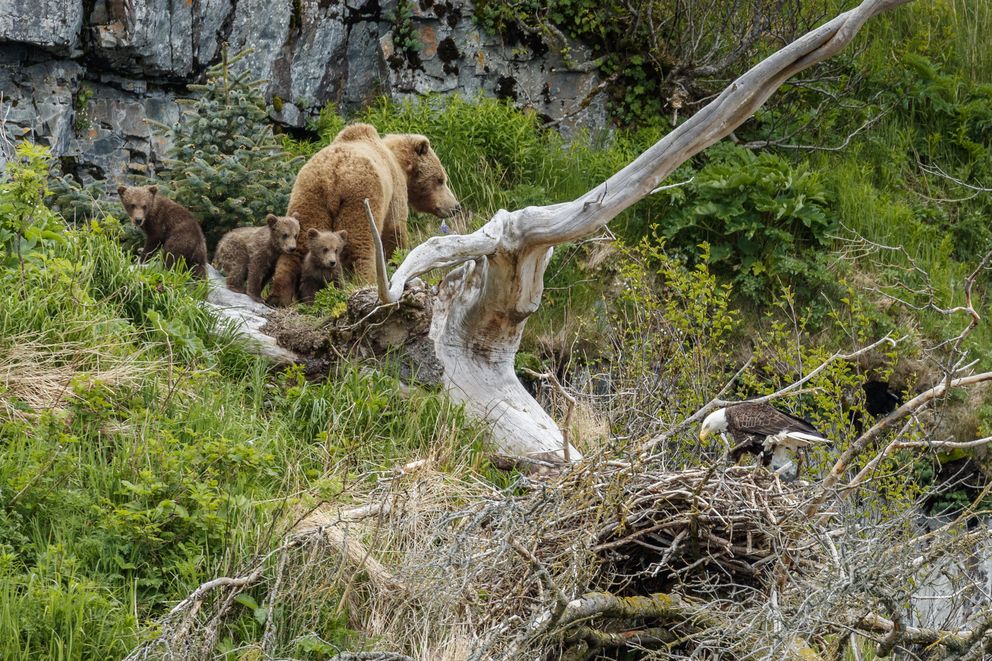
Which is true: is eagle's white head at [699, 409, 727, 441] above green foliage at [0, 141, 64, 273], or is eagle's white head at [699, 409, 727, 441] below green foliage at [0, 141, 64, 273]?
below

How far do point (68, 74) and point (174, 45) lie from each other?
1.02 meters

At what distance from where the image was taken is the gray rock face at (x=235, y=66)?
10.0 metres

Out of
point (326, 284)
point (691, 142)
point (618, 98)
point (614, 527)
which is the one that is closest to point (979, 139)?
point (618, 98)

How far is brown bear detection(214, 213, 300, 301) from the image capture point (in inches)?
322

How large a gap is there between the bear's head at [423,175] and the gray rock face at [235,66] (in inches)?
88.9

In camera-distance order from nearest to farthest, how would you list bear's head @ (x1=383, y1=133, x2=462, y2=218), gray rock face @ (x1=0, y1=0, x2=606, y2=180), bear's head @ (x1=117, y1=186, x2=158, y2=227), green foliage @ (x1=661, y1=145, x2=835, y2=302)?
bear's head @ (x1=117, y1=186, x2=158, y2=227)
bear's head @ (x1=383, y1=133, x2=462, y2=218)
gray rock face @ (x1=0, y1=0, x2=606, y2=180)
green foliage @ (x1=661, y1=145, x2=835, y2=302)

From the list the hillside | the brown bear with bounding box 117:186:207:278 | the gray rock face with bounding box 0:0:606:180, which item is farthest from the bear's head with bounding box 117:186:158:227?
the gray rock face with bounding box 0:0:606:180

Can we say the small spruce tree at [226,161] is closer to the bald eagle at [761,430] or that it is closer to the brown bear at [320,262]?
the brown bear at [320,262]

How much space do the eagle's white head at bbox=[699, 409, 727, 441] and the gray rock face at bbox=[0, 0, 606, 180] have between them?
5.90 m

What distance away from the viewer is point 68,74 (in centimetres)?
1020

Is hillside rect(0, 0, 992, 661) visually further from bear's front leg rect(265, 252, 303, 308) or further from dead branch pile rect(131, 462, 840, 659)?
bear's front leg rect(265, 252, 303, 308)

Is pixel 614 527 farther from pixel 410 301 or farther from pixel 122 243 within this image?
pixel 122 243

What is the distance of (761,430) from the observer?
634 cm

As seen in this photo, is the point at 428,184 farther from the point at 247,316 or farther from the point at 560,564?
the point at 560,564
